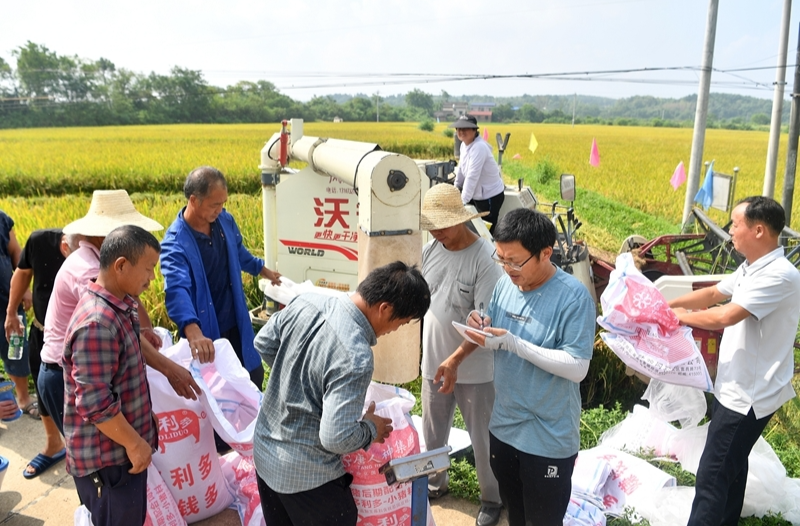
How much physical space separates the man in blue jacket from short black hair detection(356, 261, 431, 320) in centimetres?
127

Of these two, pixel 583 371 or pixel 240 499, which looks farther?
pixel 240 499

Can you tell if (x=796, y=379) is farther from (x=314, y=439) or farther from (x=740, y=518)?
(x=314, y=439)

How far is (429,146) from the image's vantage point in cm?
2644

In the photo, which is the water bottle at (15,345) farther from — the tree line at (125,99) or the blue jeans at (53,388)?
the tree line at (125,99)

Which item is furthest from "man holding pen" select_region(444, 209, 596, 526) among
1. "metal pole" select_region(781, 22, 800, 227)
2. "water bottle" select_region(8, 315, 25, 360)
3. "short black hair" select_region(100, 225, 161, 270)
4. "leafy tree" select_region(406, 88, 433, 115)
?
"leafy tree" select_region(406, 88, 433, 115)

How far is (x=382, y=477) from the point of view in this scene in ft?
6.67

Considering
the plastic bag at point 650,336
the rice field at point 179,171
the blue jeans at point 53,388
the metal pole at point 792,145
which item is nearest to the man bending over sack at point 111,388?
the blue jeans at point 53,388

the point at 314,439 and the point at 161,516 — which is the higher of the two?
the point at 314,439

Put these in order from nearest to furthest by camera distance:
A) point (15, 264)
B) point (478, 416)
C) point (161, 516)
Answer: point (161, 516)
point (478, 416)
point (15, 264)

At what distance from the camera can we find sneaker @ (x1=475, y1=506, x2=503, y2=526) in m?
2.88

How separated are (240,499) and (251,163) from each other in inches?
635

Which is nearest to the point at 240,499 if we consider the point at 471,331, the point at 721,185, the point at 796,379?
the point at 471,331

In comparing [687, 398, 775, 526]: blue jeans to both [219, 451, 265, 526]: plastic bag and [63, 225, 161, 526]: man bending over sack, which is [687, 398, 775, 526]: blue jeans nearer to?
[219, 451, 265, 526]: plastic bag

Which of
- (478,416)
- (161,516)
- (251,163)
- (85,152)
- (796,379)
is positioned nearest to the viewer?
(161,516)
